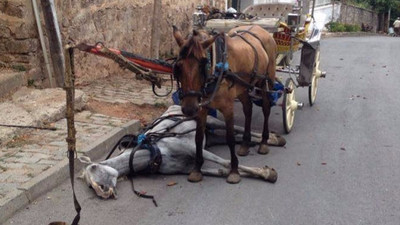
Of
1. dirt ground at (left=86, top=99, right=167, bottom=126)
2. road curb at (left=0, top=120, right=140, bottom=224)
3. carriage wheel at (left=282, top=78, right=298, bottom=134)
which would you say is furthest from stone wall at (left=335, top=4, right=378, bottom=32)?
road curb at (left=0, top=120, right=140, bottom=224)

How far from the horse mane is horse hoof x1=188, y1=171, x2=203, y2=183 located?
1.46m

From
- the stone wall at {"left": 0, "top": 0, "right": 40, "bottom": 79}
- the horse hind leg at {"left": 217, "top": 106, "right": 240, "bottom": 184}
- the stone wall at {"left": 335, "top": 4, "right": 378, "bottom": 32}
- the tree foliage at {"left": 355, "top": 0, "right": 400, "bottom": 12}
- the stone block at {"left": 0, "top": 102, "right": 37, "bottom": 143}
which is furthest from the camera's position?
the tree foliage at {"left": 355, "top": 0, "right": 400, "bottom": 12}

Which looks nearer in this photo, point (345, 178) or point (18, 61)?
point (345, 178)

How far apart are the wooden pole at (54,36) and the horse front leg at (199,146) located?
12.5 feet

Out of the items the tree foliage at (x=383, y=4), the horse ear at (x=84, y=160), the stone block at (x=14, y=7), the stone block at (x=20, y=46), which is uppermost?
the stone block at (x=14, y=7)

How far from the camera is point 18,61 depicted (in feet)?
27.5

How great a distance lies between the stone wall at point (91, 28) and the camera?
27.2ft

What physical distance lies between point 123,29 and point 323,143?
18.8 feet

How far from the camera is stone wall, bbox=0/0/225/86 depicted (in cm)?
828

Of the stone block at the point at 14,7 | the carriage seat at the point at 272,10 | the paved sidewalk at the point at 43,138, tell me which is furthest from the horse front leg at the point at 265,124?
the stone block at the point at 14,7

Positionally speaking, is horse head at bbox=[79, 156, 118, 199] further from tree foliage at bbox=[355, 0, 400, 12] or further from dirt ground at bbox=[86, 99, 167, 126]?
tree foliage at bbox=[355, 0, 400, 12]

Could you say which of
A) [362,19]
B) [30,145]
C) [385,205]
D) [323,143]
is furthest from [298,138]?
[362,19]

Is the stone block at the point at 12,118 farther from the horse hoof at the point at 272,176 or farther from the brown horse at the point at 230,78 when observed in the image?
the horse hoof at the point at 272,176

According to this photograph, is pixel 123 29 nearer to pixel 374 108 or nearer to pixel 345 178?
pixel 374 108
